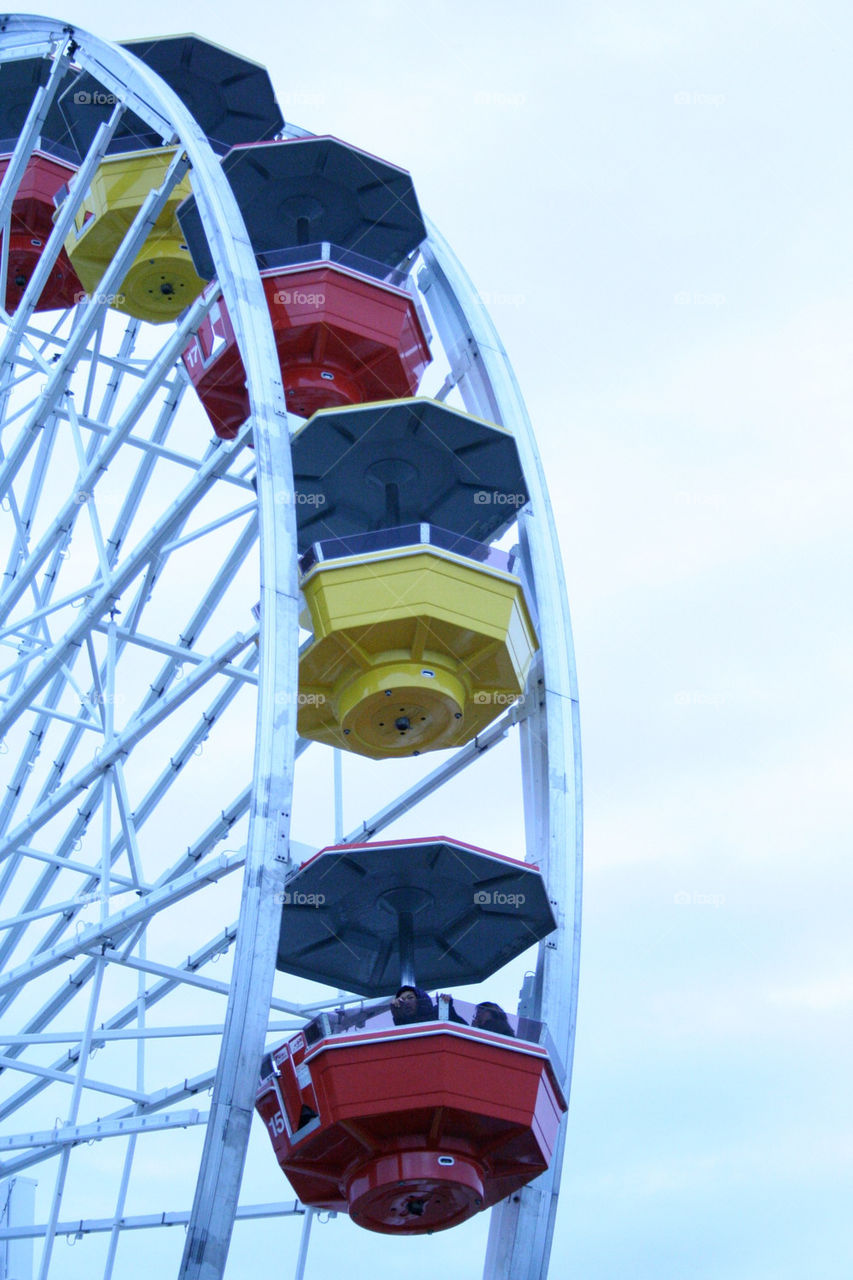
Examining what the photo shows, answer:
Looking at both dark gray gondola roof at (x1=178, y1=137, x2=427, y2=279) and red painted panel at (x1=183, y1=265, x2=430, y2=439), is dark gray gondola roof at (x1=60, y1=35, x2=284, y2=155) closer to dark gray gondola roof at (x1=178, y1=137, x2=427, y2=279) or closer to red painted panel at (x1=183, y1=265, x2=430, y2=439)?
dark gray gondola roof at (x1=178, y1=137, x2=427, y2=279)

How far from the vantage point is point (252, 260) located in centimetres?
1752

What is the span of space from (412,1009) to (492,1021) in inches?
25.0

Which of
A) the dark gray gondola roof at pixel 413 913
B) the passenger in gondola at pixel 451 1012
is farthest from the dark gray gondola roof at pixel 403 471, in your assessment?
the passenger in gondola at pixel 451 1012

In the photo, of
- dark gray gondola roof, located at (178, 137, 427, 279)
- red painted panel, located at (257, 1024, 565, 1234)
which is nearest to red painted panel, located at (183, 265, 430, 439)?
dark gray gondola roof, located at (178, 137, 427, 279)

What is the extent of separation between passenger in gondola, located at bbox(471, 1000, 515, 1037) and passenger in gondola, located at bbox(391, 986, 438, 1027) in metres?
0.37

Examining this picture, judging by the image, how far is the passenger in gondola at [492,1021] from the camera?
44.7ft

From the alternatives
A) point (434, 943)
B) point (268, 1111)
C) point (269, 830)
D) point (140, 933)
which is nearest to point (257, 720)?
point (269, 830)

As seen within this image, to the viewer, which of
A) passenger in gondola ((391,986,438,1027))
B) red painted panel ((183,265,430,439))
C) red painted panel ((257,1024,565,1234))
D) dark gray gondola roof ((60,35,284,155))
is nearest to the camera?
red painted panel ((257,1024,565,1234))

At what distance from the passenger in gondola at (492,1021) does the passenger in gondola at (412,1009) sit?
374 mm

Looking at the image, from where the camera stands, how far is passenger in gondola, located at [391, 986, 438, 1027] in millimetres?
13352

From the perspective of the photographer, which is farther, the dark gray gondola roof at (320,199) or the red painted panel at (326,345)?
the dark gray gondola roof at (320,199)

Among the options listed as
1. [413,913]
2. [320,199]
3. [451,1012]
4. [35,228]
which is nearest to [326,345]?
[320,199]

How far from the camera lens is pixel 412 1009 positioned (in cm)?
1341

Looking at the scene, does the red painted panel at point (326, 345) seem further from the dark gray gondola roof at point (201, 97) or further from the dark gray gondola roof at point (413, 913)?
the dark gray gondola roof at point (413, 913)
